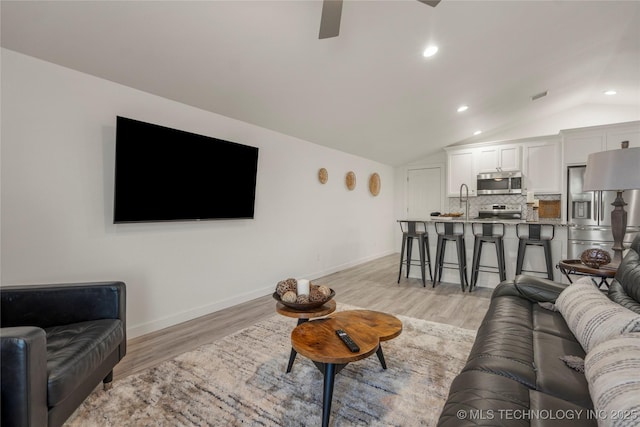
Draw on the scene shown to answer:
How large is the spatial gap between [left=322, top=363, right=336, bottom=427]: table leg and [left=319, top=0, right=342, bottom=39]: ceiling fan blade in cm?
189

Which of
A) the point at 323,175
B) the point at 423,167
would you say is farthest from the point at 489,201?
the point at 323,175

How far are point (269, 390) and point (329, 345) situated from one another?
0.60 metres

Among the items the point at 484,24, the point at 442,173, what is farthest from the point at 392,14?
the point at 442,173

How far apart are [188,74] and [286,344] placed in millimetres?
2462

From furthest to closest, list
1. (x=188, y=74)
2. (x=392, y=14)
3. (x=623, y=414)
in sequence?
(x=188, y=74)
(x=392, y=14)
(x=623, y=414)

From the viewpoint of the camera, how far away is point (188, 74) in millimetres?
2543

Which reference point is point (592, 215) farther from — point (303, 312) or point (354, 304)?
point (303, 312)

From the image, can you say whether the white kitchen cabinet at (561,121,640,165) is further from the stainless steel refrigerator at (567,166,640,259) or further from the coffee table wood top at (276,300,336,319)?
the coffee table wood top at (276,300,336,319)

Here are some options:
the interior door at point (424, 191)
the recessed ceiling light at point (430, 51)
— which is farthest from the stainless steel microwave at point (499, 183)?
the recessed ceiling light at point (430, 51)

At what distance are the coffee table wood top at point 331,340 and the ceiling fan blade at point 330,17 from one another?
5.88 ft

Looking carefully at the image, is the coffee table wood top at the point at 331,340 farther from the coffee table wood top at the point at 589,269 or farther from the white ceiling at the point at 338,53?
the white ceiling at the point at 338,53

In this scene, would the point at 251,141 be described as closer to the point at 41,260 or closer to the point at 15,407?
the point at 41,260

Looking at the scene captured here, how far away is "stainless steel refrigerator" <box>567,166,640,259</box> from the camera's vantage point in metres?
4.26

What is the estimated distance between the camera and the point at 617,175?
7.27 feet
